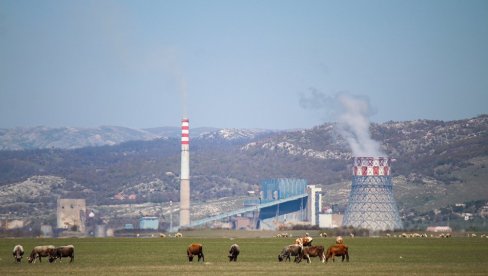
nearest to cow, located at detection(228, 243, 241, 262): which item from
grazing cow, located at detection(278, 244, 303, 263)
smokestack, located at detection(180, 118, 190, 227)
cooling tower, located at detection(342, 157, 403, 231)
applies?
grazing cow, located at detection(278, 244, 303, 263)

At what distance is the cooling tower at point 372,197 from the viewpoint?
157875 mm

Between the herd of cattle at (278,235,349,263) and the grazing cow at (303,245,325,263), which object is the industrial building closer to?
the herd of cattle at (278,235,349,263)

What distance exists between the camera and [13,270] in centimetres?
A: 4812

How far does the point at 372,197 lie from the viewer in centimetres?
15962

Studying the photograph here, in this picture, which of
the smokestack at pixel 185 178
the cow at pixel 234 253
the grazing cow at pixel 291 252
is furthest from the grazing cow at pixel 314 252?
the smokestack at pixel 185 178

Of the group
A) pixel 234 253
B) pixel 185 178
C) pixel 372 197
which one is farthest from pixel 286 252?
pixel 185 178

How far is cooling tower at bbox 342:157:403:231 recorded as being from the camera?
6216 inches

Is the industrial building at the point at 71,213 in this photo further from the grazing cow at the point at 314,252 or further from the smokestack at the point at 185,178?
the grazing cow at the point at 314,252

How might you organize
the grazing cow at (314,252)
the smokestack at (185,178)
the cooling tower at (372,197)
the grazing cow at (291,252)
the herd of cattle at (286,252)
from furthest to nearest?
the smokestack at (185,178) < the cooling tower at (372,197) < the grazing cow at (291,252) < the grazing cow at (314,252) < the herd of cattle at (286,252)

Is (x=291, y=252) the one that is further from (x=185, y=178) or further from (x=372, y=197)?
(x=185, y=178)

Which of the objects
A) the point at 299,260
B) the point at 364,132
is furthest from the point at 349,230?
the point at 299,260

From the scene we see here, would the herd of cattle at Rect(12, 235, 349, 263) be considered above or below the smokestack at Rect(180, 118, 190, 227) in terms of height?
below

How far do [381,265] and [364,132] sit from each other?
12234 centimetres

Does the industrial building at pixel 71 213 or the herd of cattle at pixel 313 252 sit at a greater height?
the industrial building at pixel 71 213
